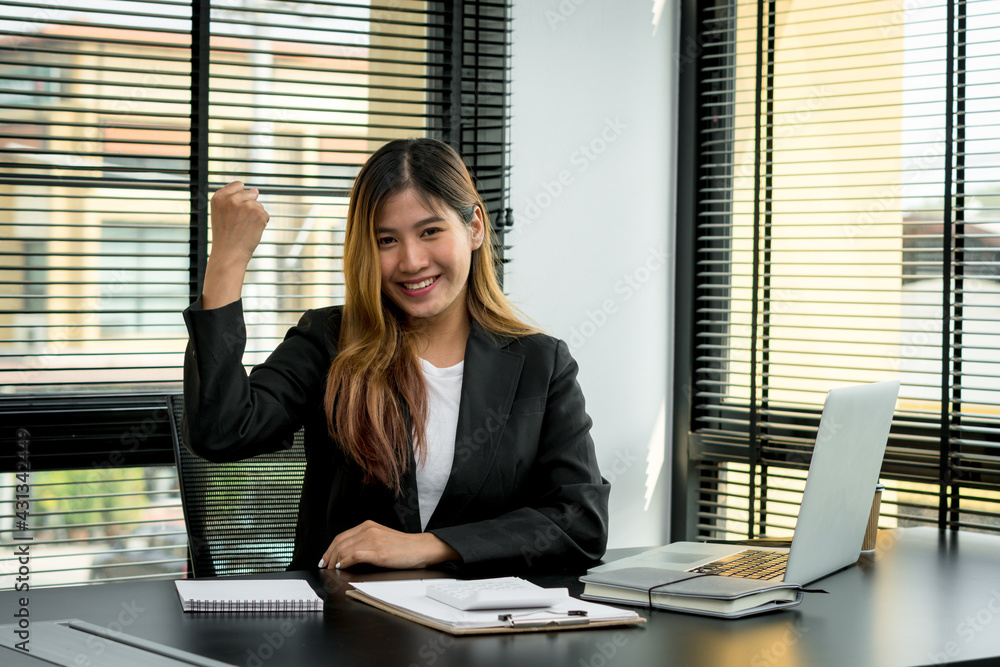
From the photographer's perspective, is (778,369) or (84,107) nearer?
(84,107)

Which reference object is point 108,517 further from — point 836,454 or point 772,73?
point 772,73

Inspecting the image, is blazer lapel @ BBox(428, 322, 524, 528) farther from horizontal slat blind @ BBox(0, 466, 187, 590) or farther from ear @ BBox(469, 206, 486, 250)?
horizontal slat blind @ BBox(0, 466, 187, 590)

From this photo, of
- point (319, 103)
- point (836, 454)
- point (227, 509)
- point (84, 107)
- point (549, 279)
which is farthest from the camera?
point (549, 279)

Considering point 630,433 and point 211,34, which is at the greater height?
point 211,34

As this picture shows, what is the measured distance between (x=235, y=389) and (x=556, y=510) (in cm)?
60

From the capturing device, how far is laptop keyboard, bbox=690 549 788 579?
4.54 feet

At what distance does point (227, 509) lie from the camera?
1.84 metres

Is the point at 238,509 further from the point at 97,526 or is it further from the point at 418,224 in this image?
the point at 97,526

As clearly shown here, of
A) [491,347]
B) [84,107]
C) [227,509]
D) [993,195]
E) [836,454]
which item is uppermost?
[84,107]

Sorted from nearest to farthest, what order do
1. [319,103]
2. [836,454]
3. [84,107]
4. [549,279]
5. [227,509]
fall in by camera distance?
[836,454] → [227,509] → [84,107] → [319,103] → [549,279]

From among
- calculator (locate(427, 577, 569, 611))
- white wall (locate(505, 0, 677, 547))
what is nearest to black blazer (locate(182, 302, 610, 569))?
calculator (locate(427, 577, 569, 611))

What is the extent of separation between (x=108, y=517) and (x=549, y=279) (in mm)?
1452

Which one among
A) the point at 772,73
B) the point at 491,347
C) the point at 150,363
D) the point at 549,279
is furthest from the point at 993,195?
the point at 150,363

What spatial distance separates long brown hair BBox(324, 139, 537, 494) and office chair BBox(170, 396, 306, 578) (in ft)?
0.77
